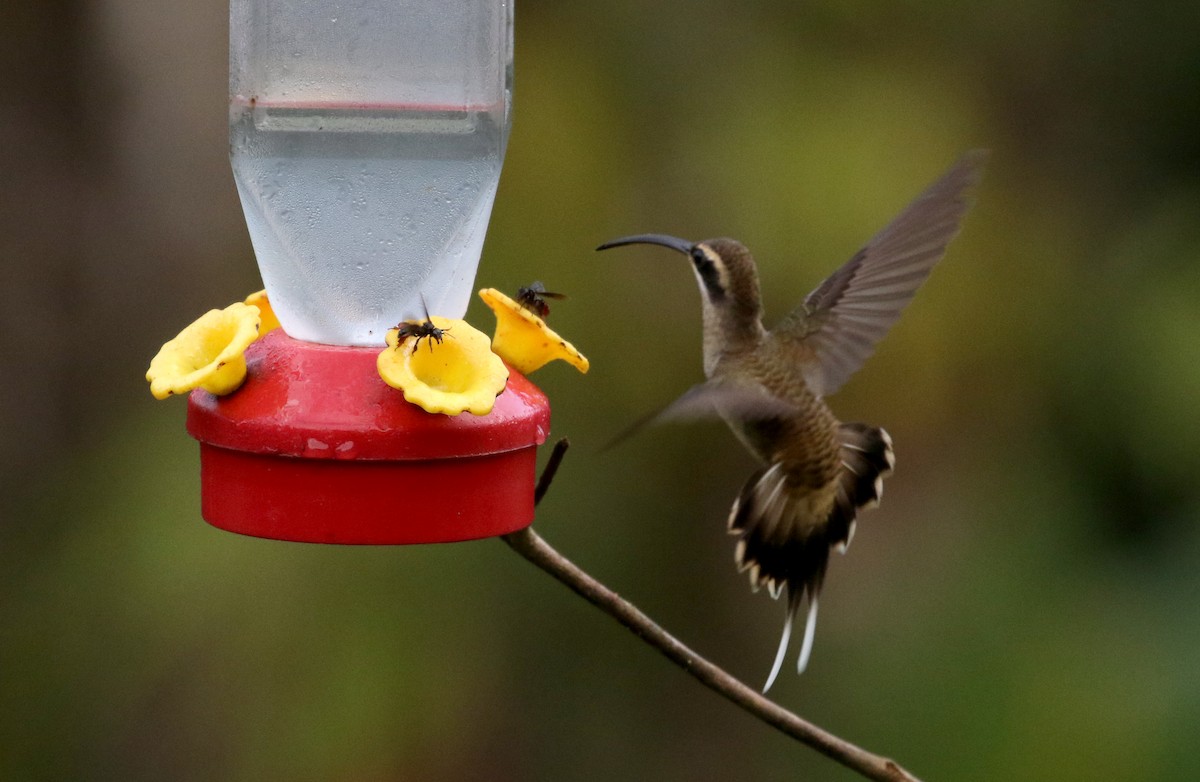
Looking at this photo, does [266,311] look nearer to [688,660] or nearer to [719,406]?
[719,406]

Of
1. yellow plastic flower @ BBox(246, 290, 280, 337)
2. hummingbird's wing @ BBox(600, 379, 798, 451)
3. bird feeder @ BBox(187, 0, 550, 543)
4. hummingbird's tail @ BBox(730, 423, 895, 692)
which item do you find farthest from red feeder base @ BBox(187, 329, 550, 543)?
hummingbird's tail @ BBox(730, 423, 895, 692)

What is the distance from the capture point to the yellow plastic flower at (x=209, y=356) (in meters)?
1.73

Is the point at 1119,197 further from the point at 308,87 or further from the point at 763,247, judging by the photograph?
the point at 308,87

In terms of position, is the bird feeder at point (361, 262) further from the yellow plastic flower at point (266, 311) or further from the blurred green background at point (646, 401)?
the blurred green background at point (646, 401)

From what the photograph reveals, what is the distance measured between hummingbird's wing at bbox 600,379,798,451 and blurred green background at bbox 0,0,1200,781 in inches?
58.3

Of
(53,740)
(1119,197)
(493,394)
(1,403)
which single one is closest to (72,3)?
(1,403)

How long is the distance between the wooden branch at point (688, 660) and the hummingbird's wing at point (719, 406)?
0.42 ft

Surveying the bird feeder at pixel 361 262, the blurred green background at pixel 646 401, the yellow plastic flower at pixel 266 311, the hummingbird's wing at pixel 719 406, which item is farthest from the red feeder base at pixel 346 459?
the blurred green background at pixel 646 401

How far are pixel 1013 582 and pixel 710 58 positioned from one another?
72.9 inches

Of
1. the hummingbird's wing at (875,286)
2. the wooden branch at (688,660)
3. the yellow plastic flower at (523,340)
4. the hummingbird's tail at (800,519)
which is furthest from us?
the hummingbird's tail at (800,519)

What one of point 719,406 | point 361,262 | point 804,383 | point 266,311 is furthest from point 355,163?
point 804,383

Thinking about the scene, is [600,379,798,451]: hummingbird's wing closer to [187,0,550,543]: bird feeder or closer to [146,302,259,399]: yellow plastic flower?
[187,0,550,543]: bird feeder

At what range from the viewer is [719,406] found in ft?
7.77

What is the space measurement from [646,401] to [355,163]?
208cm
